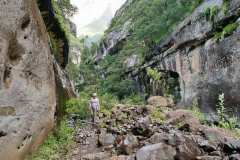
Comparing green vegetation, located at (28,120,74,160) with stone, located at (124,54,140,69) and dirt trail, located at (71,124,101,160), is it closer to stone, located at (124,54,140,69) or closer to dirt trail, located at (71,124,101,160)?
dirt trail, located at (71,124,101,160)

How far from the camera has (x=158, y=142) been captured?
7664 mm

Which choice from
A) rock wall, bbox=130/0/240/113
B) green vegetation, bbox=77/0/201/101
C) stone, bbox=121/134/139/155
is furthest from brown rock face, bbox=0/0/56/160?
green vegetation, bbox=77/0/201/101

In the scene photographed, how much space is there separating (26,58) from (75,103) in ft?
18.5

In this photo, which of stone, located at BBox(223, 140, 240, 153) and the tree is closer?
stone, located at BBox(223, 140, 240, 153)

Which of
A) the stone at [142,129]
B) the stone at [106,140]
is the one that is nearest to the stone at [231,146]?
the stone at [142,129]

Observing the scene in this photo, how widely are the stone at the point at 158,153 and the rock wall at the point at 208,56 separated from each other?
10424 mm

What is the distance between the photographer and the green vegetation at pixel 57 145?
873 centimetres

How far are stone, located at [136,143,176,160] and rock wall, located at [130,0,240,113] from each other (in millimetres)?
10424

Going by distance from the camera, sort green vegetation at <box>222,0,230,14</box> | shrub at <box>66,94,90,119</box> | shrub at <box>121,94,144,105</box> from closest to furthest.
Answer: shrub at <box>66,94,90,119</box>, green vegetation at <box>222,0,230,14</box>, shrub at <box>121,94,144,105</box>

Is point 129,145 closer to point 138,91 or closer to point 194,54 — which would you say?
point 194,54

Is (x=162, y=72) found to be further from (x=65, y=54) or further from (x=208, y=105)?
(x=65, y=54)

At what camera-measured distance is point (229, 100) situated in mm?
16656

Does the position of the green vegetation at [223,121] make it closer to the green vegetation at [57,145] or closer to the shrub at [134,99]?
the green vegetation at [57,145]

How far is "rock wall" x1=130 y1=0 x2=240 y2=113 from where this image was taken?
16.7m
